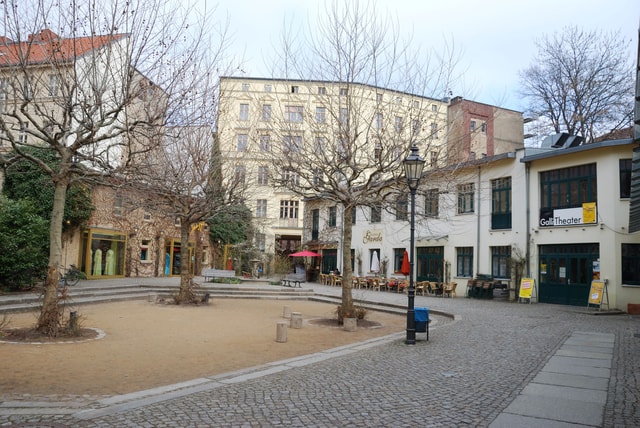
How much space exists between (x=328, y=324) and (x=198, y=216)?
7.57m

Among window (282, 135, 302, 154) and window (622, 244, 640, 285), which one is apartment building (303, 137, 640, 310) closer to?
window (622, 244, 640, 285)

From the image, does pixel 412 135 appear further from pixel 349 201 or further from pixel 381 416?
pixel 381 416

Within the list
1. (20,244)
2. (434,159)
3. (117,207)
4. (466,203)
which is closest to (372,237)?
(466,203)

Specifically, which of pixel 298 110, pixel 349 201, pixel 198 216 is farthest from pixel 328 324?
pixel 198 216

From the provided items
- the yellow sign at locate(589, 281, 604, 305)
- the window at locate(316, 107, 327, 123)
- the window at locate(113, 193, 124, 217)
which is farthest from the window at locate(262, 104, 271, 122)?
the window at locate(113, 193, 124, 217)

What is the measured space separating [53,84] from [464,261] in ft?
66.7

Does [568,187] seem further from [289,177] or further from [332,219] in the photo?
[332,219]

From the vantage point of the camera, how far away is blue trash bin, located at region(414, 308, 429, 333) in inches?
421

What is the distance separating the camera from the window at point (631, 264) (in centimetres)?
1831

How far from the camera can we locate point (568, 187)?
811 inches

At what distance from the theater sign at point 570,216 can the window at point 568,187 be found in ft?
0.59

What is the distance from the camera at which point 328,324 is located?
1387 cm

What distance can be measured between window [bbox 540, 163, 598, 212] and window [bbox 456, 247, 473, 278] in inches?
186

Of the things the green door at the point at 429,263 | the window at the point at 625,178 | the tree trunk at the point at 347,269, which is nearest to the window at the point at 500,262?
the green door at the point at 429,263
